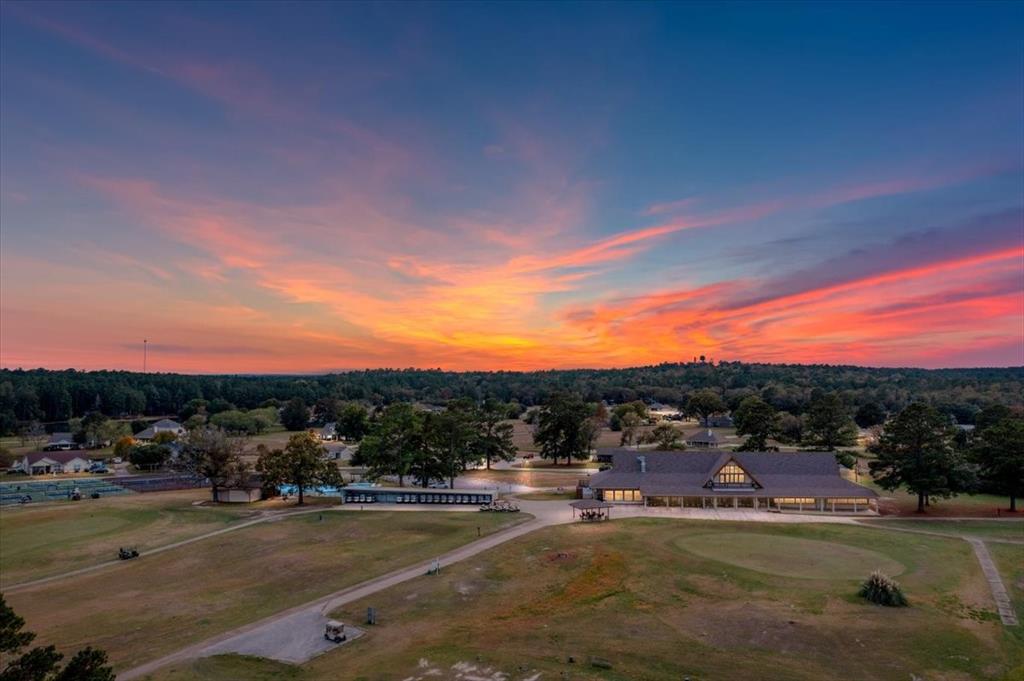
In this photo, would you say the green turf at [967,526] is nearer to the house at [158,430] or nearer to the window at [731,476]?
the window at [731,476]

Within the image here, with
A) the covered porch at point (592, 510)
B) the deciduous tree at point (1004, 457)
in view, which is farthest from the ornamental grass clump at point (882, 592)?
the deciduous tree at point (1004, 457)

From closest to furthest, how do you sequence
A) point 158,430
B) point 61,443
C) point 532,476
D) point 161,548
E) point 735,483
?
point 161,548 → point 735,483 → point 532,476 → point 61,443 → point 158,430

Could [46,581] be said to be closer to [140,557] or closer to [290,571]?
[140,557]

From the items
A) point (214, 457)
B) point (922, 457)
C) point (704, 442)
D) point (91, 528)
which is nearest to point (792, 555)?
point (922, 457)

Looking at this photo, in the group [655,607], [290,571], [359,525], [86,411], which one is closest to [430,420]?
[359,525]

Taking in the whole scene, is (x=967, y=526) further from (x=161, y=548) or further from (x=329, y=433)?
(x=329, y=433)
